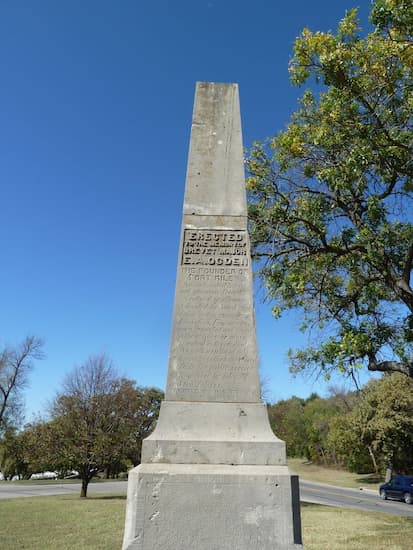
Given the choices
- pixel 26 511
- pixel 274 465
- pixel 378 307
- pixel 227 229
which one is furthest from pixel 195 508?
pixel 26 511

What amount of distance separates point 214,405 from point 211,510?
101 centimetres

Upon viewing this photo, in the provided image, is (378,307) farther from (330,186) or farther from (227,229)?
(227,229)

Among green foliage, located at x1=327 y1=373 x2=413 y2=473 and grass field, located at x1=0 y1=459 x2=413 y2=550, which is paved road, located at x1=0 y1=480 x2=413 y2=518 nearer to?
green foliage, located at x1=327 y1=373 x2=413 y2=473

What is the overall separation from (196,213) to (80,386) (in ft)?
66.2

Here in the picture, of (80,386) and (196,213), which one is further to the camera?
(80,386)

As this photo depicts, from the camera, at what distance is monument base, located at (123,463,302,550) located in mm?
3814

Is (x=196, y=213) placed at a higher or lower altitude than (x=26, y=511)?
higher

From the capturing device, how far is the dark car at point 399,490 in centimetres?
2531

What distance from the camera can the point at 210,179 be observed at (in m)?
5.76

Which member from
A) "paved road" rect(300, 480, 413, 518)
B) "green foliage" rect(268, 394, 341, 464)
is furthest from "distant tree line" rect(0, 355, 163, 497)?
"green foliage" rect(268, 394, 341, 464)

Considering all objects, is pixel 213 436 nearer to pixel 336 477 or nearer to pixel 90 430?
pixel 90 430

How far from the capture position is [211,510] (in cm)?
389

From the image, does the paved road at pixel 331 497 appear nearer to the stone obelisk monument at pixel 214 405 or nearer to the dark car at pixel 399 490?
the dark car at pixel 399 490

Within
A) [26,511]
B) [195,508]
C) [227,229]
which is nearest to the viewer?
[195,508]
